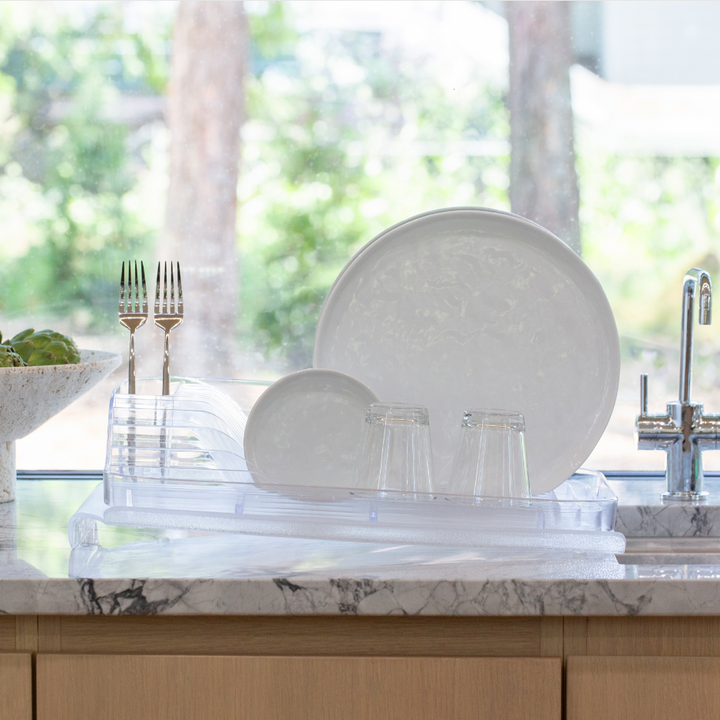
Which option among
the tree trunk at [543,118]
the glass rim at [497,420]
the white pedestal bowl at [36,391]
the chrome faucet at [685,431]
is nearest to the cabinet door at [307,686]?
the glass rim at [497,420]

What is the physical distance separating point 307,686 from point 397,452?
27cm

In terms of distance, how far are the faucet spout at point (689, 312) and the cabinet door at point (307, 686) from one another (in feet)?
1.83

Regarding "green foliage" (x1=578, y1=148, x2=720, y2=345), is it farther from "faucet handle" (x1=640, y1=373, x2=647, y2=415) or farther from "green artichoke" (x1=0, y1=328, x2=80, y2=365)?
"green artichoke" (x1=0, y1=328, x2=80, y2=365)

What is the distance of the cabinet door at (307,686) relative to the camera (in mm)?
817

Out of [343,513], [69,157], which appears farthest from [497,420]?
[69,157]

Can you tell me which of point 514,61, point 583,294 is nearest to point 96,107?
point 514,61

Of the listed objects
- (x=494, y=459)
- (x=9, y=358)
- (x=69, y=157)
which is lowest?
(x=494, y=459)

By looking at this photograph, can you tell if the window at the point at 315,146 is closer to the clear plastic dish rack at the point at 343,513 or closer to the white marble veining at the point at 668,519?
the white marble veining at the point at 668,519

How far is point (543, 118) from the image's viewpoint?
1415 millimetres

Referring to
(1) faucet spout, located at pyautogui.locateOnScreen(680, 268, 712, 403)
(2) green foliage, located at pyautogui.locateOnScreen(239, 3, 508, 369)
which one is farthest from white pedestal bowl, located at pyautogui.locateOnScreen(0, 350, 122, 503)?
(1) faucet spout, located at pyautogui.locateOnScreen(680, 268, 712, 403)

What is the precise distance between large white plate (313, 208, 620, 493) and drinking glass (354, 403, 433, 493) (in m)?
0.17

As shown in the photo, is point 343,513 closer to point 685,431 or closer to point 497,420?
point 497,420

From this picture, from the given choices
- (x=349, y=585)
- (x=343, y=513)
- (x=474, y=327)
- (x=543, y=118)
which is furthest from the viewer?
(x=543, y=118)

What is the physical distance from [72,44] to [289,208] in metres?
0.45
